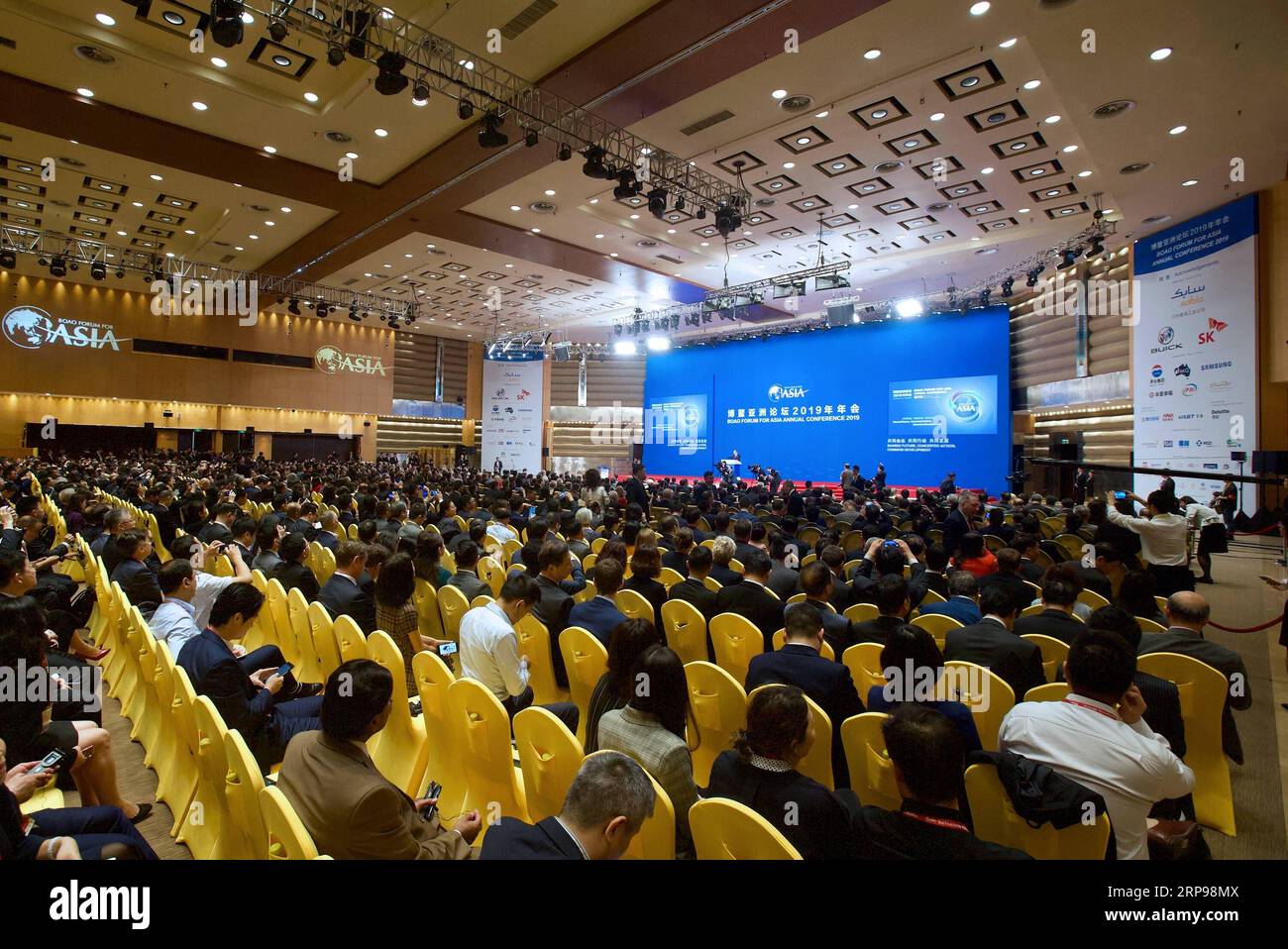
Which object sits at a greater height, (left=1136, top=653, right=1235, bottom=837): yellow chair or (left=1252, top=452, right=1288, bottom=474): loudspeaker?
(left=1252, top=452, right=1288, bottom=474): loudspeaker

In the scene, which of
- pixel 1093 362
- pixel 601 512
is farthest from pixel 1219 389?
pixel 601 512

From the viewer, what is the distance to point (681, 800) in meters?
2.11

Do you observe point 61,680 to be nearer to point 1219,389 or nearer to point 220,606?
point 220,606

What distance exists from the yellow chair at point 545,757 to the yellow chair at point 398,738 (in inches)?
35.6

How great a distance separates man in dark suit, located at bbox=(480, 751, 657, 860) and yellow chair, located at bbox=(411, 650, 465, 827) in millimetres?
1086

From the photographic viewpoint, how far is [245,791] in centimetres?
168

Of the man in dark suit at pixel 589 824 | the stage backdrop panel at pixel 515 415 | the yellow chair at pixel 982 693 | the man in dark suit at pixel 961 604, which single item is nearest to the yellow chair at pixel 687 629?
the man in dark suit at pixel 961 604

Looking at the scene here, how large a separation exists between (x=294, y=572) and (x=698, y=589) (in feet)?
9.56

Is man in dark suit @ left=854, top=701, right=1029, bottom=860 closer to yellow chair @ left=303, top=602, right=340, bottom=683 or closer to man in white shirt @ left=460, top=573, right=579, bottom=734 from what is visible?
man in white shirt @ left=460, top=573, right=579, bottom=734

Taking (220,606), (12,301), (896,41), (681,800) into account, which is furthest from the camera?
(12,301)

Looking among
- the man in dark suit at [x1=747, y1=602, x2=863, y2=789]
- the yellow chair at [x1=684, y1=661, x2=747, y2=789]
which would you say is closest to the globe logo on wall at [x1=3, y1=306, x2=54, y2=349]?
the yellow chair at [x1=684, y1=661, x2=747, y2=789]

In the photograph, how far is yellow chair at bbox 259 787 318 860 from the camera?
1.34 metres

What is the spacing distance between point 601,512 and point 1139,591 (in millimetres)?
7426

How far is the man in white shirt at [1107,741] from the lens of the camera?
1975mm
